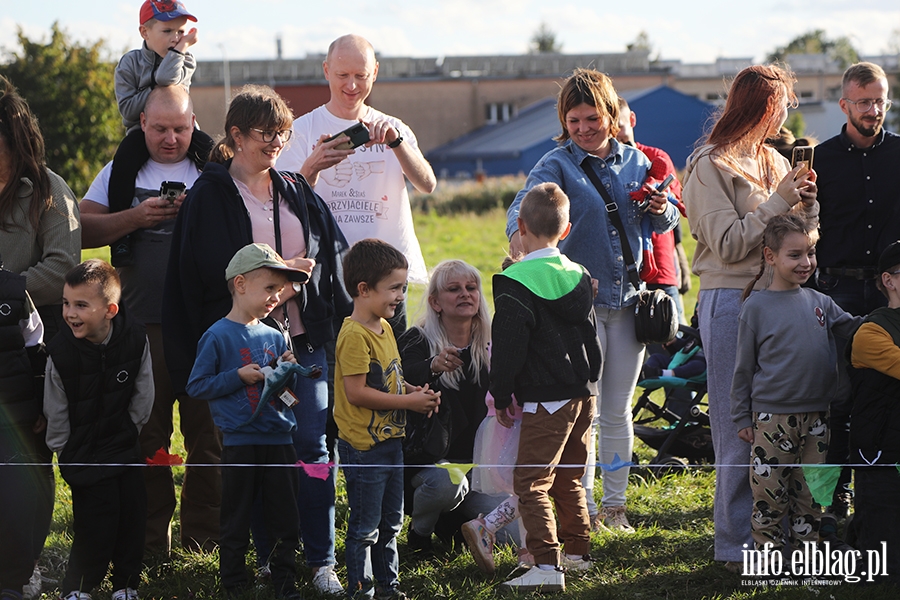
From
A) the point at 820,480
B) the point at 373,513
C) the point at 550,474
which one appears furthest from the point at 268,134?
the point at 820,480

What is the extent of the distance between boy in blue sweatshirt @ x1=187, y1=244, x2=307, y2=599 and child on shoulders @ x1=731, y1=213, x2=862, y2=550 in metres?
2.01

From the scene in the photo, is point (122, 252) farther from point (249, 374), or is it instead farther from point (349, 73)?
point (349, 73)

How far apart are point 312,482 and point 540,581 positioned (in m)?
1.08

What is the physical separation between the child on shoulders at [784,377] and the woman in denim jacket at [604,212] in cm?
70

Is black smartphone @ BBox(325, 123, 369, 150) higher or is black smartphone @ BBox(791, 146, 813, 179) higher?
black smartphone @ BBox(325, 123, 369, 150)

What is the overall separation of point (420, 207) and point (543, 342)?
2498 cm

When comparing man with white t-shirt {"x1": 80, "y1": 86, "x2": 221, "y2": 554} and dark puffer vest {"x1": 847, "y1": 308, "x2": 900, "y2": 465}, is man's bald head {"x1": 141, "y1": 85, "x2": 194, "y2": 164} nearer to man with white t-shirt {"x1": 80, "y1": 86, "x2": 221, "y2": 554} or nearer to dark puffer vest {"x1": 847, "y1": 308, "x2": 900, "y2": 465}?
man with white t-shirt {"x1": 80, "y1": 86, "x2": 221, "y2": 554}

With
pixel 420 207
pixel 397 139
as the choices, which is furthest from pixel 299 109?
pixel 397 139

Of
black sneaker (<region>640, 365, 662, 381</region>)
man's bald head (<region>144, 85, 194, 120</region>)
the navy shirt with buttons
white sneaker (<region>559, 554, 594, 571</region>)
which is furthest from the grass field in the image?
man's bald head (<region>144, 85, 194, 120</region>)

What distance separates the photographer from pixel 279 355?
157 inches

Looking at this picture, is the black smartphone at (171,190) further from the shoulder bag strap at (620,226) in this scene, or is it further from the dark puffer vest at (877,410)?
the dark puffer vest at (877,410)

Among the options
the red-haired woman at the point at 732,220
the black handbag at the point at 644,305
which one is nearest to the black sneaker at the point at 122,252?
the black handbag at the point at 644,305

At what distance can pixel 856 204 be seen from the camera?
5.01 metres

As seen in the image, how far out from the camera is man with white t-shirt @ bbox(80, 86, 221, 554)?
4.57 metres
